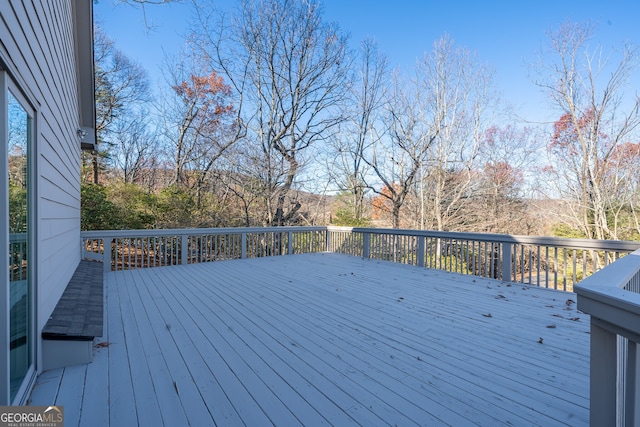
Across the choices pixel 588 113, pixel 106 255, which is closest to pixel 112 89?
pixel 106 255

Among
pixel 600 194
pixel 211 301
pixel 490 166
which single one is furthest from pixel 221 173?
pixel 600 194

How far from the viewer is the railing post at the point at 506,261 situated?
16.2 ft

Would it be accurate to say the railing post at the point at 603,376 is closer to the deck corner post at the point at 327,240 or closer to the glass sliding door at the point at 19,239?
the glass sliding door at the point at 19,239

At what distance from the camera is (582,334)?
2789 mm

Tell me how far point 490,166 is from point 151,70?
14.0 metres

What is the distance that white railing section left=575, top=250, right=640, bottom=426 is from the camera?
0.93 meters

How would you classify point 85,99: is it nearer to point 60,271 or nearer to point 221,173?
point 60,271

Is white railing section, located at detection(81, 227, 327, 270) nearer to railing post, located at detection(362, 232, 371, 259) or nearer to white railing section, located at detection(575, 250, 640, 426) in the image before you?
railing post, located at detection(362, 232, 371, 259)

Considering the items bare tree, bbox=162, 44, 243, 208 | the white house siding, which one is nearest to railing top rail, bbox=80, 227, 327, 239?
the white house siding

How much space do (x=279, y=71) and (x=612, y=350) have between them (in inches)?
472

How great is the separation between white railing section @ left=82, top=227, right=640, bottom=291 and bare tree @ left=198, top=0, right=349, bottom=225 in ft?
10.2

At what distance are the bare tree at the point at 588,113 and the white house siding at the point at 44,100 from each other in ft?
38.9

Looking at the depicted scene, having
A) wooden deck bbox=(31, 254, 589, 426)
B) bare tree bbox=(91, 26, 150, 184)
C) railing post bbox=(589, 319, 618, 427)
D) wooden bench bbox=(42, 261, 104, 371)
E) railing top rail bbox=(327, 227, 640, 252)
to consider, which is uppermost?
bare tree bbox=(91, 26, 150, 184)

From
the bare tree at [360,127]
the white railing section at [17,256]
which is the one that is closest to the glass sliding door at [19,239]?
the white railing section at [17,256]
